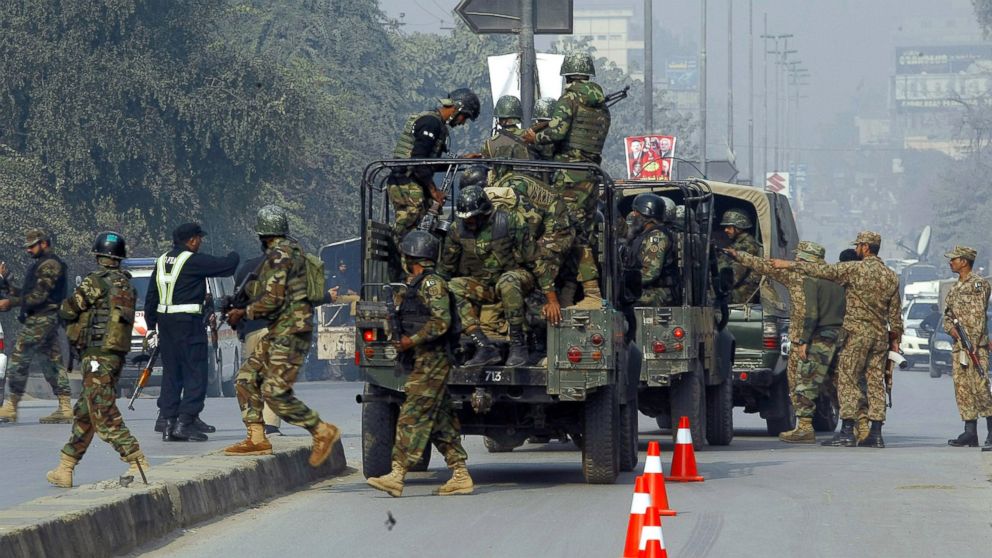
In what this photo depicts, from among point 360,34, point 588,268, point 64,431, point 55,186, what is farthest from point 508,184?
point 360,34

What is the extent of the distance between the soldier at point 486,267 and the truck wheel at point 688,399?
138 inches

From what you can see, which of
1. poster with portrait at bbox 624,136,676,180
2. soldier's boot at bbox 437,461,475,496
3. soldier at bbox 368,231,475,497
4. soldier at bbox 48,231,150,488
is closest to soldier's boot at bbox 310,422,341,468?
soldier at bbox 368,231,475,497

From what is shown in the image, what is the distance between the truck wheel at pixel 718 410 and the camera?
58.8ft

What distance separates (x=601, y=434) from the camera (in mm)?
13117

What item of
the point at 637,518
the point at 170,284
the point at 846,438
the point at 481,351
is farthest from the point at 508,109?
the point at 637,518

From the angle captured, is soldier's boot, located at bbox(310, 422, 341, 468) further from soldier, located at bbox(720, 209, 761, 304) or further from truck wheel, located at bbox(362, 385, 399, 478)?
soldier, located at bbox(720, 209, 761, 304)

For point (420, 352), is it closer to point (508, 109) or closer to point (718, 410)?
point (508, 109)

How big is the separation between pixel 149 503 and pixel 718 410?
27.7 ft

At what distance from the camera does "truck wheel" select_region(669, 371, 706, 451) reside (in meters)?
16.2

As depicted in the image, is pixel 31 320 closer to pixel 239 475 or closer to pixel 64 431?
pixel 64 431

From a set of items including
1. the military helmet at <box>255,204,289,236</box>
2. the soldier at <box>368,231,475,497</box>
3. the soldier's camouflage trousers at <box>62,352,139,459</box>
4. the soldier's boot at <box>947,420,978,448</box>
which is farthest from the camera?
the soldier's boot at <box>947,420,978,448</box>

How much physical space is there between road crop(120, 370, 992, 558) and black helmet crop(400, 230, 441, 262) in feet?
5.38

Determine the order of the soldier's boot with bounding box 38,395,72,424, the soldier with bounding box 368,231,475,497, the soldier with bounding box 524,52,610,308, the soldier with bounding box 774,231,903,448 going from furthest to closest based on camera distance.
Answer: the soldier's boot with bounding box 38,395,72,424
the soldier with bounding box 774,231,903,448
the soldier with bounding box 524,52,610,308
the soldier with bounding box 368,231,475,497

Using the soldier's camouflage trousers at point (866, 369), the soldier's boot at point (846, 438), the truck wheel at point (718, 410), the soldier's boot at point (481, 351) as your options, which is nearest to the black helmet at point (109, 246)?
the soldier's boot at point (481, 351)
